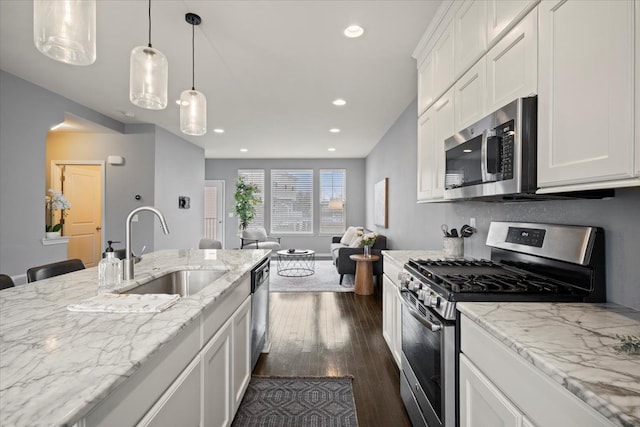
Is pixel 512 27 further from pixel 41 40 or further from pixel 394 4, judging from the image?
pixel 41 40

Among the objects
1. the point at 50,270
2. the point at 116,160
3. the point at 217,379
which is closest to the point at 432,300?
the point at 217,379

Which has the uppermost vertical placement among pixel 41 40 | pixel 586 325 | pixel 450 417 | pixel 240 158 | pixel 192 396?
pixel 240 158

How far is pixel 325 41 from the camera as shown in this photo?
272 centimetres

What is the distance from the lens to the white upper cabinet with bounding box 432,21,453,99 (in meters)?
2.17

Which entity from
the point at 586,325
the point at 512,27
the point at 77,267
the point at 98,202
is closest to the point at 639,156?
the point at 586,325

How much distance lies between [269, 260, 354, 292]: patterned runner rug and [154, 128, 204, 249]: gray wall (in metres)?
2.00

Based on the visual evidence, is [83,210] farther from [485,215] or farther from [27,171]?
[485,215]

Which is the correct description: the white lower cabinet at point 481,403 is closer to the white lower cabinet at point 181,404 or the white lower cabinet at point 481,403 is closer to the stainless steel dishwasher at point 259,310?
the white lower cabinet at point 181,404

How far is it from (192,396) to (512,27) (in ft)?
6.83

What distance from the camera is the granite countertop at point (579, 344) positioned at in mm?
671

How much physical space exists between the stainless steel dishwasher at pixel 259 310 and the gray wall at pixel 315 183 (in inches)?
231

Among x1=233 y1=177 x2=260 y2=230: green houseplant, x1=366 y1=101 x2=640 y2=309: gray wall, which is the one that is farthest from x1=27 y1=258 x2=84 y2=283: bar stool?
x1=233 y1=177 x2=260 y2=230: green houseplant

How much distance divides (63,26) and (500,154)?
1907 mm

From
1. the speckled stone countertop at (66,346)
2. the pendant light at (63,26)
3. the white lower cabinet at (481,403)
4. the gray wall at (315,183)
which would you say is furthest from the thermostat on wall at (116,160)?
the white lower cabinet at (481,403)
